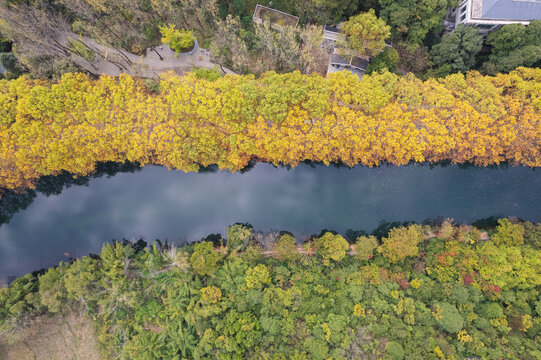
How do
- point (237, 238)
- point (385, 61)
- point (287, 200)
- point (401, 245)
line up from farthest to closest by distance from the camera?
→ point (287, 200) → point (237, 238) → point (385, 61) → point (401, 245)

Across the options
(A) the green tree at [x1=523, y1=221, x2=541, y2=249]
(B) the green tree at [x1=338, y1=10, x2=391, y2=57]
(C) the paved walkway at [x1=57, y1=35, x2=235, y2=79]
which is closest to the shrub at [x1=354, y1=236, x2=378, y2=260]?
(A) the green tree at [x1=523, y1=221, x2=541, y2=249]

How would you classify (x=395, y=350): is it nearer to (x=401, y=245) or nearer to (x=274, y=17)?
(x=401, y=245)

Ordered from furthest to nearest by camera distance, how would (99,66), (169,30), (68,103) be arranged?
(99,66)
(169,30)
(68,103)

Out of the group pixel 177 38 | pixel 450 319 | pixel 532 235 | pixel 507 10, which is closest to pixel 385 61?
pixel 507 10

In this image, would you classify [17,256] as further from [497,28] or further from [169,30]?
[497,28]

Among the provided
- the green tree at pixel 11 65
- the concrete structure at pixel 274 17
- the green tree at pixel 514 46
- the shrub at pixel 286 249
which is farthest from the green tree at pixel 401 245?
the green tree at pixel 11 65

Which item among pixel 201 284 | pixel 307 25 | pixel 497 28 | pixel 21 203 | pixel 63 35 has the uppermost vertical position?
pixel 497 28

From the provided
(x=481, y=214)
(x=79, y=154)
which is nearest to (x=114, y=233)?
(x=79, y=154)

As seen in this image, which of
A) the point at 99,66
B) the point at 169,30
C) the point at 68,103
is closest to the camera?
the point at 68,103
